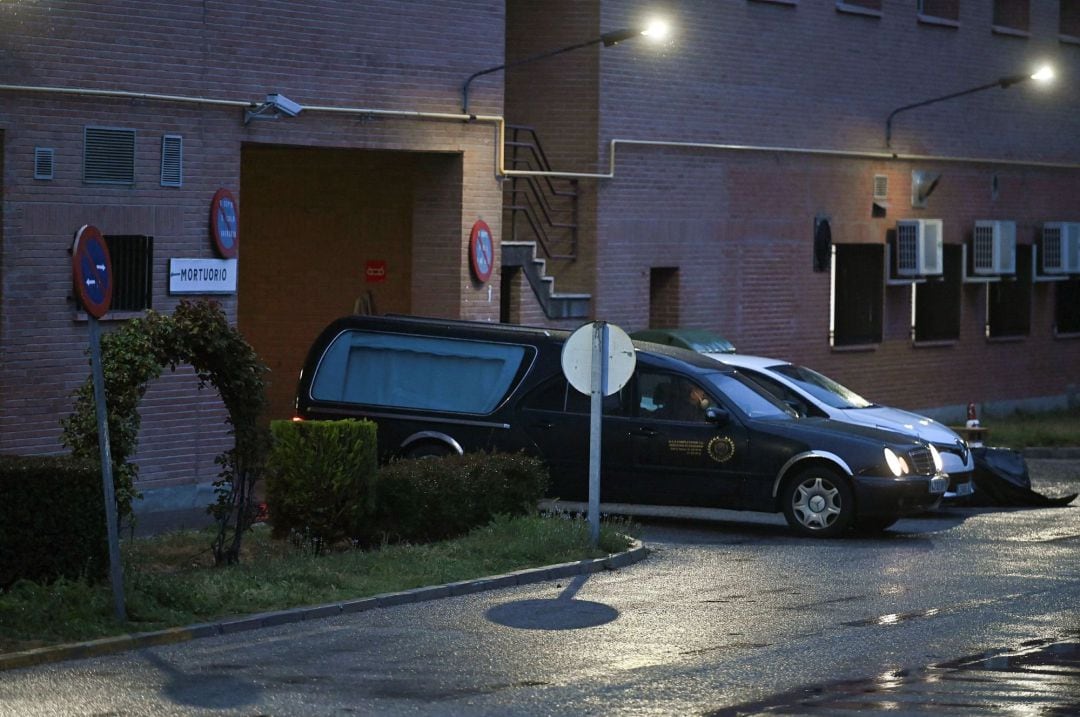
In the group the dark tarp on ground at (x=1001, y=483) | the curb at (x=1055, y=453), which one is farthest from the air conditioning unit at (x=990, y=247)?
the dark tarp on ground at (x=1001, y=483)

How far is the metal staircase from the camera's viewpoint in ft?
81.8

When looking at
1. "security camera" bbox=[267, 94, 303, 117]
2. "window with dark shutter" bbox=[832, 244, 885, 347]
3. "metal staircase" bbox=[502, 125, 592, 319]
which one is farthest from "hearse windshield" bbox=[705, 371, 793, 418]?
"window with dark shutter" bbox=[832, 244, 885, 347]

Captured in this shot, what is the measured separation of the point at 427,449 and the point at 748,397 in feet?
10.3

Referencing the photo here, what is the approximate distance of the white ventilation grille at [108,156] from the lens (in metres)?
19.0

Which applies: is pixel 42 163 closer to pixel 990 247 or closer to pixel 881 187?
pixel 881 187

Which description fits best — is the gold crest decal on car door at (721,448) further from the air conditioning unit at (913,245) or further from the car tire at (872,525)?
the air conditioning unit at (913,245)

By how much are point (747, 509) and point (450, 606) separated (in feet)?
17.8

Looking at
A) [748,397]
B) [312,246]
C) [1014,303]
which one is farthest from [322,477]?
[1014,303]

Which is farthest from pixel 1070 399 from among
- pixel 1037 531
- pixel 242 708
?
pixel 242 708

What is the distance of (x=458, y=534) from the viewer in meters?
16.2

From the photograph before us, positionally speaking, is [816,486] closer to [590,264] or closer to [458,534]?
[458,534]

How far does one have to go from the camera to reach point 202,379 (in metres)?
15.1

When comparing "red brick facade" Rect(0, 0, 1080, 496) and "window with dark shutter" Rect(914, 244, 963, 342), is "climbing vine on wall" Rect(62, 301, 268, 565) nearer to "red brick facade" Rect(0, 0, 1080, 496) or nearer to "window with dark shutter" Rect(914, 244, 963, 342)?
"red brick facade" Rect(0, 0, 1080, 496)

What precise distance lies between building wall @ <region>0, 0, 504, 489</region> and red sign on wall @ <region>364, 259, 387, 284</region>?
0.66ft
